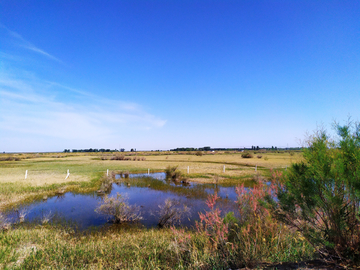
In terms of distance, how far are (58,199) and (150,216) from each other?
9.28 metres

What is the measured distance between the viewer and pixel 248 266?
11.7 feet

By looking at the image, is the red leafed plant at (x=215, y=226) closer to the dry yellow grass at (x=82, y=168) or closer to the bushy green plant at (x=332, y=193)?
the bushy green plant at (x=332, y=193)

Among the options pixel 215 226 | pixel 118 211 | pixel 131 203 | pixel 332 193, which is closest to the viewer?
pixel 332 193

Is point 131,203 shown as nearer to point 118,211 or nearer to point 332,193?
point 118,211

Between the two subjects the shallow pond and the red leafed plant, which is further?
the shallow pond

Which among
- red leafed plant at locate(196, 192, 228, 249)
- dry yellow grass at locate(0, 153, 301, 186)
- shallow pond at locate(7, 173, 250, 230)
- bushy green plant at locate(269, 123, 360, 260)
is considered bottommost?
shallow pond at locate(7, 173, 250, 230)

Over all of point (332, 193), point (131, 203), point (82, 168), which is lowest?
point (131, 203)

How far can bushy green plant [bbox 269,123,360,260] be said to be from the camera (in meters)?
3.28

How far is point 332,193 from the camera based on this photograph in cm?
366

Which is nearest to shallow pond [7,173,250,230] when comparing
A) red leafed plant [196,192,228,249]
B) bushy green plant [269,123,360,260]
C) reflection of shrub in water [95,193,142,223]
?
reflection of shrub in water [95,193,142,223]

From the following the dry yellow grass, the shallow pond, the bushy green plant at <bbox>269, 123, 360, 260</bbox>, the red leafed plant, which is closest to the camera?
the bushy green plant at <bbox>269, 123, 360, 260</bbox>

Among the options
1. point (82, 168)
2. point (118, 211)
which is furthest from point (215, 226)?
point (82, 168)

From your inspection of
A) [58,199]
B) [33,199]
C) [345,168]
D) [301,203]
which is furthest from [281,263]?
[33,199]

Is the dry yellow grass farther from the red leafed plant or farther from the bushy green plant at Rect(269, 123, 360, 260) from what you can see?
the red leafed plant
